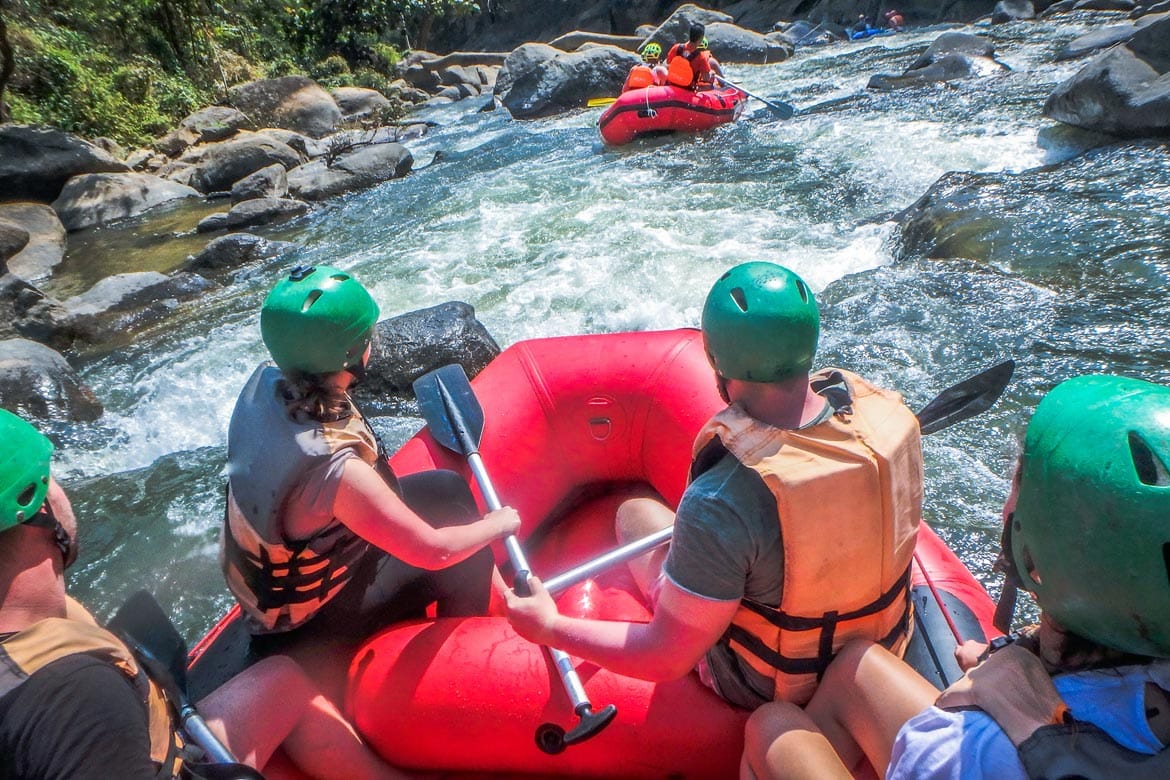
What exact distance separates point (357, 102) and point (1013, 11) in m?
12.0

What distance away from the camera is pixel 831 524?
1.37m

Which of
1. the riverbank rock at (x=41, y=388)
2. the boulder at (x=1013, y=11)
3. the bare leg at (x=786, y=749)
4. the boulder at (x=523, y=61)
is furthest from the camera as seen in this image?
the boulder at (x=1013, y=11)

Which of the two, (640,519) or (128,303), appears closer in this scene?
(640,519)

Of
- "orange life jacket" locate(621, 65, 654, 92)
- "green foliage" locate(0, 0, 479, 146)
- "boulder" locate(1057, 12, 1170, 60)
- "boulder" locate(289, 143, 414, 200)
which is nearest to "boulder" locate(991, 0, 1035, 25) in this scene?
"boulder" locate(1057, 12, 1170, 60)

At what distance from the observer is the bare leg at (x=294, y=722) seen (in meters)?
1.73

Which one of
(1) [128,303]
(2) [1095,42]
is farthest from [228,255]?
(2) [1095,42]

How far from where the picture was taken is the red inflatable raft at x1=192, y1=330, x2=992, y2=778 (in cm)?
169

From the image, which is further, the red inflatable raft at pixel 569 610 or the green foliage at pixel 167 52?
Answer: the green foliage at pixel 167 52

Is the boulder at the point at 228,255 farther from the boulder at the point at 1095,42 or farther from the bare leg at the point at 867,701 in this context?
the boulder at the point at 1095,42

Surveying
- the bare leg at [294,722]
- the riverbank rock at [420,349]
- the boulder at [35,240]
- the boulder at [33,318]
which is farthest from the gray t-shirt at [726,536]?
the boulder at [35,240]

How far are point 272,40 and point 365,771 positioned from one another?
1932cm

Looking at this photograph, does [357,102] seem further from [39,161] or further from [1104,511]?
[1104,511]

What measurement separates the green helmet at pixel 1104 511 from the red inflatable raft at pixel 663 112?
9.18 m

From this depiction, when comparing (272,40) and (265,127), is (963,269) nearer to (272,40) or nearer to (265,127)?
(265,127)
